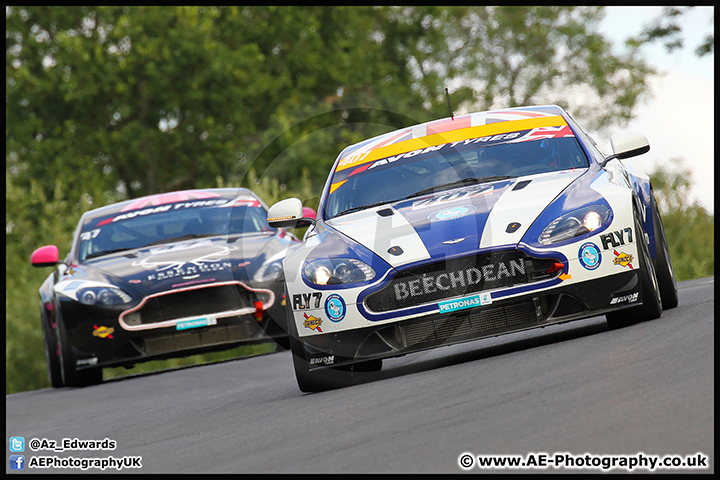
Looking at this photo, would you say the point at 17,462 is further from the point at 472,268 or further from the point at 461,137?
the point at 461,137

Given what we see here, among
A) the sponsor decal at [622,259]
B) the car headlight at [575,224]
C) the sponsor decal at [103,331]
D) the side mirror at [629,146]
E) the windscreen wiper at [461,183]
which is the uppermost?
the side mirror at [629,146]

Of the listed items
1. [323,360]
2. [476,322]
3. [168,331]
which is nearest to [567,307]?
[476,322]

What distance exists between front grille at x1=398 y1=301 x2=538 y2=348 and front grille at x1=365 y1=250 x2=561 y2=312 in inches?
5.4

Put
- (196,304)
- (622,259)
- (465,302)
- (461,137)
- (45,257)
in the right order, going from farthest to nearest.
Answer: (45,257) → (196,304) → (461,137) → (622,259) → (465,302)

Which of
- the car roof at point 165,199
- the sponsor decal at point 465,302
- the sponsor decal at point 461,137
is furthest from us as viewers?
the car roof at point 165,199

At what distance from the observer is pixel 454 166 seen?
7250 millimetres

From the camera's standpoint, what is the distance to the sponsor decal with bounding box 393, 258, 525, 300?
5.86 metres

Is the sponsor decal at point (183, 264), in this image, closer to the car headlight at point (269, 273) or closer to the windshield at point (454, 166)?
the car headlight at point (269, 273)

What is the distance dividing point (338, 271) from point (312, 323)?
362mm

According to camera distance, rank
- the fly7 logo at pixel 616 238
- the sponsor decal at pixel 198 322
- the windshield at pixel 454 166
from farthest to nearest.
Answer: the sponsor decal at pixel 198 322
the windshield at pixel 454 166
the fly7 logo at pixel 616 238

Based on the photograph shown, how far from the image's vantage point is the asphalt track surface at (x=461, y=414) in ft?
12.1

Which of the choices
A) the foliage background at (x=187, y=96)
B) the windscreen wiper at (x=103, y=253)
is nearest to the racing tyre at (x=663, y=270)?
the windscreen wiper at (x=103, y=253)
